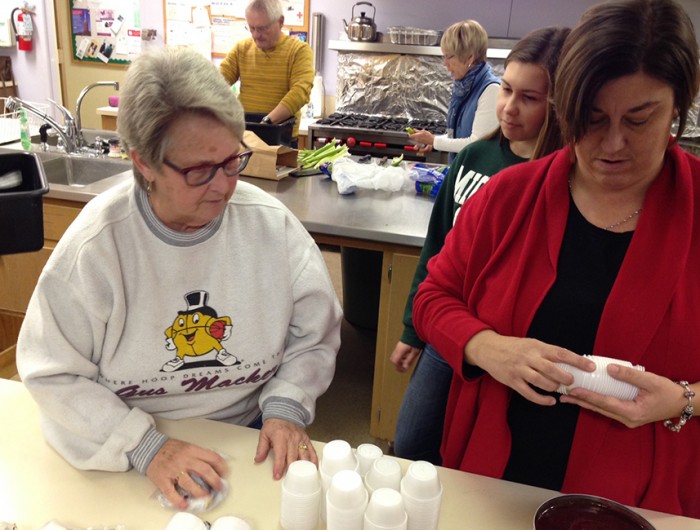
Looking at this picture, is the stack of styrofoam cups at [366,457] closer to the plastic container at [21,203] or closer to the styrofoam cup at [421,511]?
the styrofoam cup at [421,511]

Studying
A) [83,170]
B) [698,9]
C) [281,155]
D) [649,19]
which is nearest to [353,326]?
[281,155]

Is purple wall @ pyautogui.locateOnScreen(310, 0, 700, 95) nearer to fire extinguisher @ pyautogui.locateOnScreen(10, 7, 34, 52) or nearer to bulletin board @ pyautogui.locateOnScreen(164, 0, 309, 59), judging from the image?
bulletin board @ pyautogui.locateOnScreen(164, 0, 309, 59)

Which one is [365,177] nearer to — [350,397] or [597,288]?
[350,397]

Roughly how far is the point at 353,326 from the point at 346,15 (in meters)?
2.90

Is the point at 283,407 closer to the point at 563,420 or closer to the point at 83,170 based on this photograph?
the point at 563,420

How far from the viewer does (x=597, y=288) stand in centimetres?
96

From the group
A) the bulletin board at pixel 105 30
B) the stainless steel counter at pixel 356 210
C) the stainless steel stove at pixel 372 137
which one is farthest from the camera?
the bulletin board at pixel 105 30

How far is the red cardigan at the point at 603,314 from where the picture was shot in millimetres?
908

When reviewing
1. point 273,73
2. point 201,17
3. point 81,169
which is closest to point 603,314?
point 81,169

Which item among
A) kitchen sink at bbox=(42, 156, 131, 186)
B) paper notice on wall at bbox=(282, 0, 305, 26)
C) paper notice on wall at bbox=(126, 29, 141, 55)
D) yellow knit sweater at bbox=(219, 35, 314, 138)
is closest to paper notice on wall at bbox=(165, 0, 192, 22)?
paper notice on wall at bbox=(126, 29, 141, 55)

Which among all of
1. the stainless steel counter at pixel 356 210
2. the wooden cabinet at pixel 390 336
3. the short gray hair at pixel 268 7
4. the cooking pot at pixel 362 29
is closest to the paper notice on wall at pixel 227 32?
the cooking pot at pixel 362 29

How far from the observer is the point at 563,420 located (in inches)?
39.6

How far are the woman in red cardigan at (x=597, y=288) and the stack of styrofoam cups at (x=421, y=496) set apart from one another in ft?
0.75

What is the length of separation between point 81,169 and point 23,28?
3.07 metres
